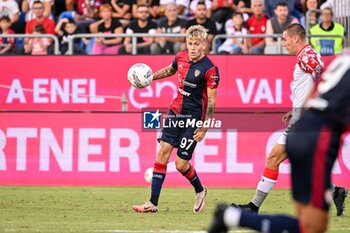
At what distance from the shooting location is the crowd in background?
21328 millimetres

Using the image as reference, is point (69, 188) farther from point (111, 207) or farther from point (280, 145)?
point (280, 145)

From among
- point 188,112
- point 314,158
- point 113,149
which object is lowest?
point 113,149

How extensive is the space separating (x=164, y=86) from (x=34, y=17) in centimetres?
405

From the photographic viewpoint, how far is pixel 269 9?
2256cm

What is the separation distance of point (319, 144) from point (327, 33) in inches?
537

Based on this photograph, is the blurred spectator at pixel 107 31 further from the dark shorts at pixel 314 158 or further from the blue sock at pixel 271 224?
the dark shorts at pixel 314 158

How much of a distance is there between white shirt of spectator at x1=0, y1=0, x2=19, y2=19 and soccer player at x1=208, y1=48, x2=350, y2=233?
54.0ft

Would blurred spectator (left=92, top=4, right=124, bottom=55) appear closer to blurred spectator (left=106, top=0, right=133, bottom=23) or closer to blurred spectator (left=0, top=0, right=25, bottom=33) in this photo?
blurred spectator (left=106, top=0, right=133, bottom=23)

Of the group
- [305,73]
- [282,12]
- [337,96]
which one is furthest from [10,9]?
[337,96]

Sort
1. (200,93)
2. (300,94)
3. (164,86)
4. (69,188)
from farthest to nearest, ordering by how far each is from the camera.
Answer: (164,86) → (69,188) → (200,93) → (300,94)

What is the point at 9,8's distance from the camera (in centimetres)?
2348

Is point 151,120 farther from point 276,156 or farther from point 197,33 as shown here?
point 276,156

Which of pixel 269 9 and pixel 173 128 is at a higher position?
pixel 269 9

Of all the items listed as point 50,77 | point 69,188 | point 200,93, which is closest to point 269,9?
point 50,77
